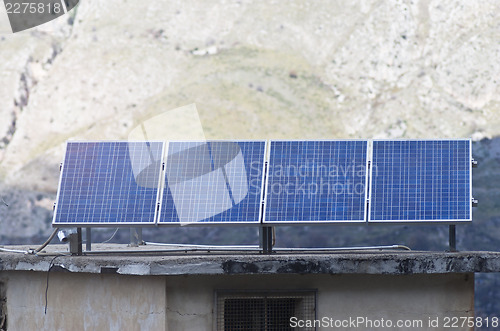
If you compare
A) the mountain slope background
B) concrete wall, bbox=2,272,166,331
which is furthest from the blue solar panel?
the mountain slope background

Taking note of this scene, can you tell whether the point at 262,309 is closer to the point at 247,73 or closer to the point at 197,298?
the point at 197,298

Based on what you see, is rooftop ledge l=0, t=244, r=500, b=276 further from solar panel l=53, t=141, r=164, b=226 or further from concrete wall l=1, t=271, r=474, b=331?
solar panel l=53, t=141, r=164, b=226

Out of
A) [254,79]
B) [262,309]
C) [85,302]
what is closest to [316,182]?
[262,309]

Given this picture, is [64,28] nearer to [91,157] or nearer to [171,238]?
[171,238]

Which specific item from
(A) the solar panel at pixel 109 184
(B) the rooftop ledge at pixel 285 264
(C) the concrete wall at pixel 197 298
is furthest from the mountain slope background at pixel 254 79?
(B) the rooftop ledge at pixel 285 264

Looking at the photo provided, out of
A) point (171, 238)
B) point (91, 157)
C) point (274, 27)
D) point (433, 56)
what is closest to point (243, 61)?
point (274, 27)

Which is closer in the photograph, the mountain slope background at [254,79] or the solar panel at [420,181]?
the solar panel at [420,181]

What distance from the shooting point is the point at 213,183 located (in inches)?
458

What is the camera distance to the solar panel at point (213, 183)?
37.1 ft

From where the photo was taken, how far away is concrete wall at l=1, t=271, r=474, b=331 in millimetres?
10297

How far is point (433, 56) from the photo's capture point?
81.6 m

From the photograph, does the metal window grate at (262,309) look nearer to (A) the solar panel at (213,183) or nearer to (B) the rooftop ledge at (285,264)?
(B) the rooftop ledge at (285,264)

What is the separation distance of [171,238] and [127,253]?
160 feet

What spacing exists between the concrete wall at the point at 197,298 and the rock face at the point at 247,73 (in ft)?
184
